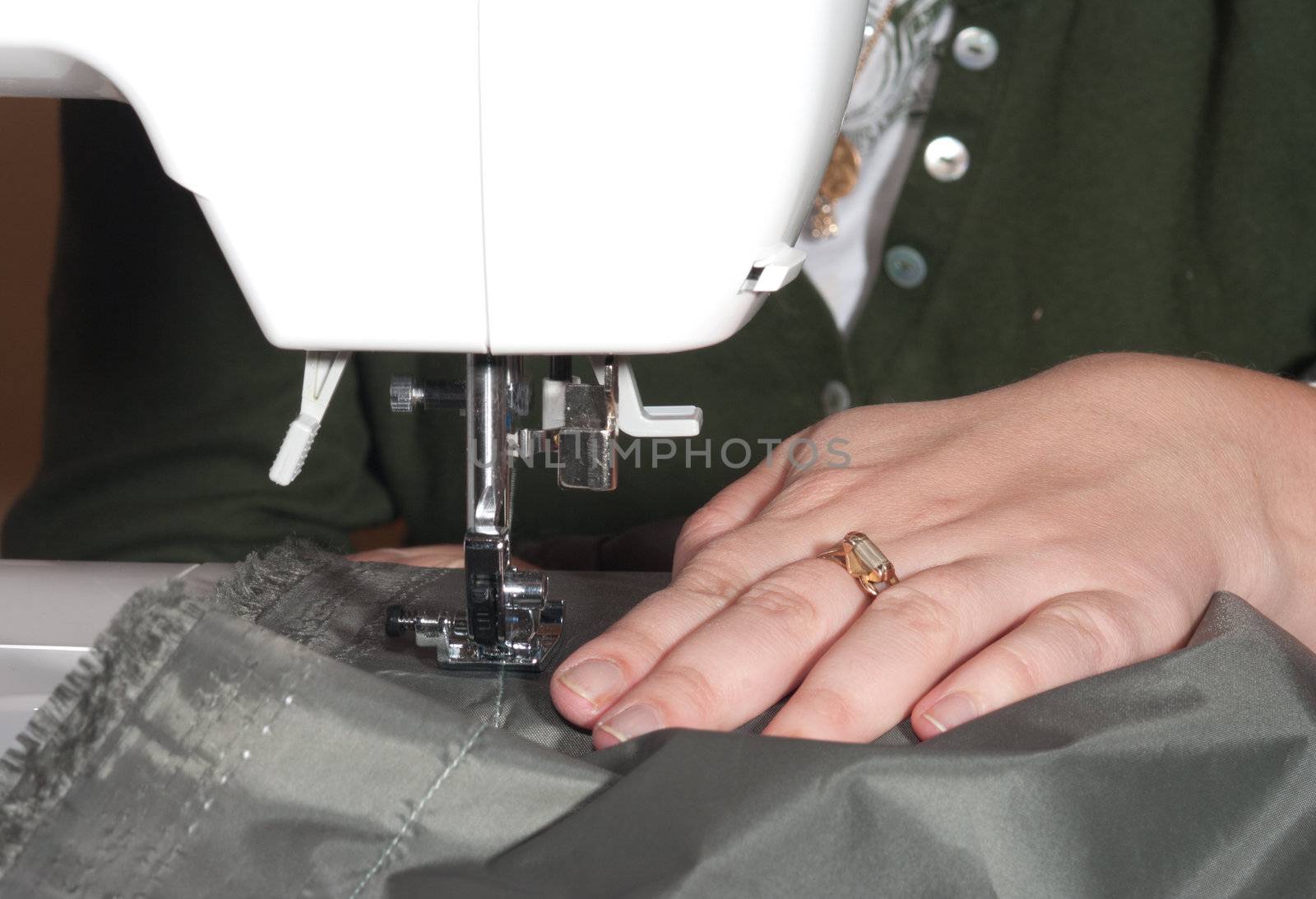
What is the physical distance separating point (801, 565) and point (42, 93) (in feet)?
1.37

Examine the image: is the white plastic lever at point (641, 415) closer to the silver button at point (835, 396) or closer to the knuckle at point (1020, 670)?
the knuckle at point (1020, 670)

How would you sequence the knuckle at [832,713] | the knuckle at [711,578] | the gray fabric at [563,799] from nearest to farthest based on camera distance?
1. the gray fabric at [563,799]
2. the knuckle at [832,713]
3. the knuckle at [711,578]

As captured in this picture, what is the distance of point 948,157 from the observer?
3.62ft

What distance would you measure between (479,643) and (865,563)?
189 mm

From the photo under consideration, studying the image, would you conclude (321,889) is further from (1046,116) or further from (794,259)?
(1046,116)

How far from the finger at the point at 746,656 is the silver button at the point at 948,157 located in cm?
61

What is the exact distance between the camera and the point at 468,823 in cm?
42

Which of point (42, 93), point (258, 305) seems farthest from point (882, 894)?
point (42, 93)

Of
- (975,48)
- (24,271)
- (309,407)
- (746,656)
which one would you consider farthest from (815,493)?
(24,271)

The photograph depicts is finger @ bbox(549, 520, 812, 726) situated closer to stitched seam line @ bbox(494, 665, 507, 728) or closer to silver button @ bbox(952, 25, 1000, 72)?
stitched seam line @ bbox(494, 665, 507, 728)

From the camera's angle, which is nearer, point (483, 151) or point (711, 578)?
point (483, 151)

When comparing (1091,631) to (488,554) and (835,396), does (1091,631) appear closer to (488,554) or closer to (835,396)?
(488,554)

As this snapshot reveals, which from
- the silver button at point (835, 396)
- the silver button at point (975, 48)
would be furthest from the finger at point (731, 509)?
the silver button at point (975, 48)

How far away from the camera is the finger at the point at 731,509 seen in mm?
705
